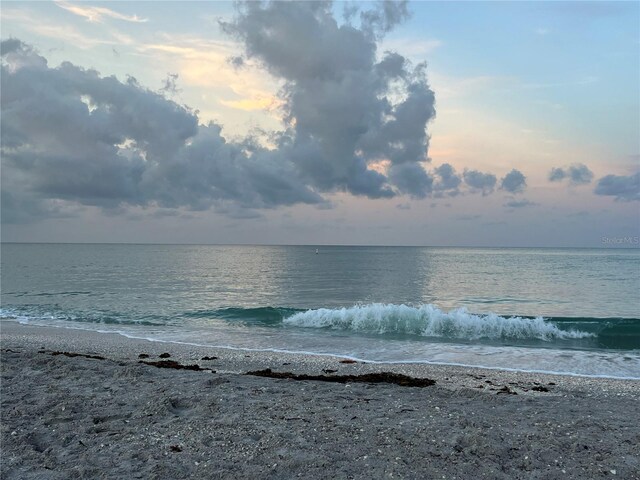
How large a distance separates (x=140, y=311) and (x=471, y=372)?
20.6 m

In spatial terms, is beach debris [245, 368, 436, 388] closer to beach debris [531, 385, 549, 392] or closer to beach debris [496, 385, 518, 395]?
beach debris [496, 385, 518, 395]

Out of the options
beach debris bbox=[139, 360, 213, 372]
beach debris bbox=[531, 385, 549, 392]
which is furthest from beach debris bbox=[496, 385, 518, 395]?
beach debris bbox=[139, 360, 213, 372]

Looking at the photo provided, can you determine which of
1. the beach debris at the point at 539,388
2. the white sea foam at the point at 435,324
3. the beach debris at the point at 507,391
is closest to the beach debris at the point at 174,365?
the beach debris at the point at 507,391

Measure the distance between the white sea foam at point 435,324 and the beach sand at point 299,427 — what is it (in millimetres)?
8564

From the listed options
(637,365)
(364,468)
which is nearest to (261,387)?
(364,468)

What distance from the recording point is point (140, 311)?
26.4 metres

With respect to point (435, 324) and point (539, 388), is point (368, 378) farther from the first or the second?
point (435, 324)

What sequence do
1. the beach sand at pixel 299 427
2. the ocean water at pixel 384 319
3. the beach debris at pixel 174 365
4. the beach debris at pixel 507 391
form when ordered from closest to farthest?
the beach sand at pixel 299 427 → the beach debris at pixel 507 391 → the beach debris at pixel 174 365 → the ocean water at pixel 384 319

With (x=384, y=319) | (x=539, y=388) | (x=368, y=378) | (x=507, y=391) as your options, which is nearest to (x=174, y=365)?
(x=368, y=378)

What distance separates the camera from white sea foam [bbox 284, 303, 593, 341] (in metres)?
18.8

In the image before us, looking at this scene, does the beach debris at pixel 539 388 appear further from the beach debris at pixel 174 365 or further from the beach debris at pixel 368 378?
the beach debris at pixel 174 365

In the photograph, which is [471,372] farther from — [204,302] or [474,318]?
[204,302]

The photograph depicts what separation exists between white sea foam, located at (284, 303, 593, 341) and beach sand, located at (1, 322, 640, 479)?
856 centimetres

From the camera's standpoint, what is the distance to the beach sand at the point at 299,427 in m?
5.20
